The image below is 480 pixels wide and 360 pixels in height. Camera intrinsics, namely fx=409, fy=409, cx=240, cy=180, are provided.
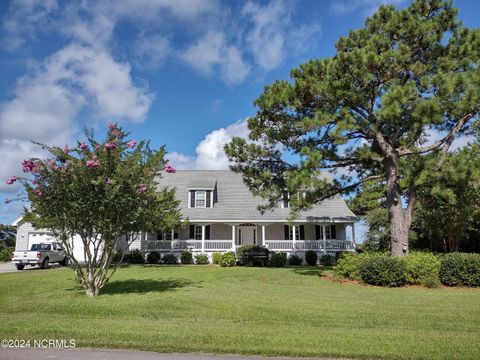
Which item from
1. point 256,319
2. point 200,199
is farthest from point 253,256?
point 256,319

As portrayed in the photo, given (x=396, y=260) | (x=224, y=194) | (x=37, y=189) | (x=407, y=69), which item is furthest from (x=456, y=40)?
(x=224, y=194)

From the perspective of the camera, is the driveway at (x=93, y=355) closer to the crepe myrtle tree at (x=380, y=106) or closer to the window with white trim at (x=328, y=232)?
the crepe myrtle tree at (x=380, y=106)

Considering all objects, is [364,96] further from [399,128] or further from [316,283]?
[316,283]

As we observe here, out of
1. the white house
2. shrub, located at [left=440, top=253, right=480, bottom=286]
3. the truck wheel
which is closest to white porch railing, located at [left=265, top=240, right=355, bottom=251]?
the white house

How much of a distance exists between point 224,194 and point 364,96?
58.1 ft

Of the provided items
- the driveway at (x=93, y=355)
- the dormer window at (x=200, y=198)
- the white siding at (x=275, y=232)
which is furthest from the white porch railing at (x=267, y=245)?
the driveway at (x=93, y=355)

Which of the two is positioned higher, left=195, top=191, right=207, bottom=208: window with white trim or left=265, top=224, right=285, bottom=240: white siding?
left=195, top=191, right=207, bottom=208: window with white trim

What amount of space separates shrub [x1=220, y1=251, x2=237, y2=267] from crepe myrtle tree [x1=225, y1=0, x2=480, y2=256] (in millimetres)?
8926

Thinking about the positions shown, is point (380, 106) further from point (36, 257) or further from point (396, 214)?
point (36, 257)

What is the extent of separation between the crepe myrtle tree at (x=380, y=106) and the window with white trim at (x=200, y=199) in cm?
1257

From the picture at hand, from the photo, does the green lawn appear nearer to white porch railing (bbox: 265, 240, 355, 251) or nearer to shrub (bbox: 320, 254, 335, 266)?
shrub (bbox: 320, 254, 335, 266)

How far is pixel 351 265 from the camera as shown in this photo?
644 inches

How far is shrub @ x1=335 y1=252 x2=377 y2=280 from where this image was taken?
1591 cm

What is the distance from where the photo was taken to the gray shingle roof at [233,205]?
28984mm
